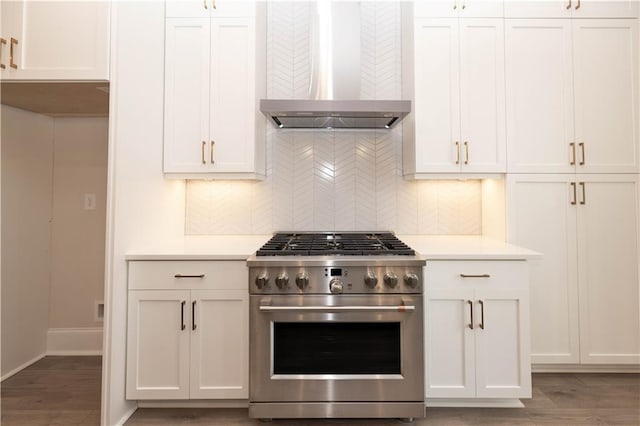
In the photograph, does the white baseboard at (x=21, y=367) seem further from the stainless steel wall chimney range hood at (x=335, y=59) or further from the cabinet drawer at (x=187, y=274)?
the stainless steel wall chimney range hood at (x=335, y=59)

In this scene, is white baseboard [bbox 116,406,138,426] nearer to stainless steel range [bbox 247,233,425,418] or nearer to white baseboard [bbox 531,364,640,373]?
stainless steel range [bbox 247,233,425,418]

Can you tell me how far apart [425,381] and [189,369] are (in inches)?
47.8

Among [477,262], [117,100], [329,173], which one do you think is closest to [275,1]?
[329,173]

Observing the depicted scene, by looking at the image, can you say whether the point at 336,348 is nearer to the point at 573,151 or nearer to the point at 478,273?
the point at 478,273

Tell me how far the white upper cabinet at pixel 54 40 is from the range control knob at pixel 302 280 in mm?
1350

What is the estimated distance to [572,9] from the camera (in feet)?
8.11

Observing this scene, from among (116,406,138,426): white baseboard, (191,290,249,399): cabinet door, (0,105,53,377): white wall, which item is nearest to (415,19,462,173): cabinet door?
(191,290,249,399): cabinet door

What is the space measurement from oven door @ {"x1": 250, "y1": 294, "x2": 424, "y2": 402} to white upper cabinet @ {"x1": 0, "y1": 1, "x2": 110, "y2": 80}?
1.43 meters

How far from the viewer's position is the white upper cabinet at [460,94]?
8.02 feet

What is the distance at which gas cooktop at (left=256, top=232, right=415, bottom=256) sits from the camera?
1.95 meters

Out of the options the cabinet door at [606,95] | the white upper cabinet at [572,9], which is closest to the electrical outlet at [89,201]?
the white upper cabinet at [572,9]

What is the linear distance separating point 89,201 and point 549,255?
321cm

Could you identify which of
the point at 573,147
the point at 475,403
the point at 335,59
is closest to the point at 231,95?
the point at 335,59

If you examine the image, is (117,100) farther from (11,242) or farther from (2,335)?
(2,335)
